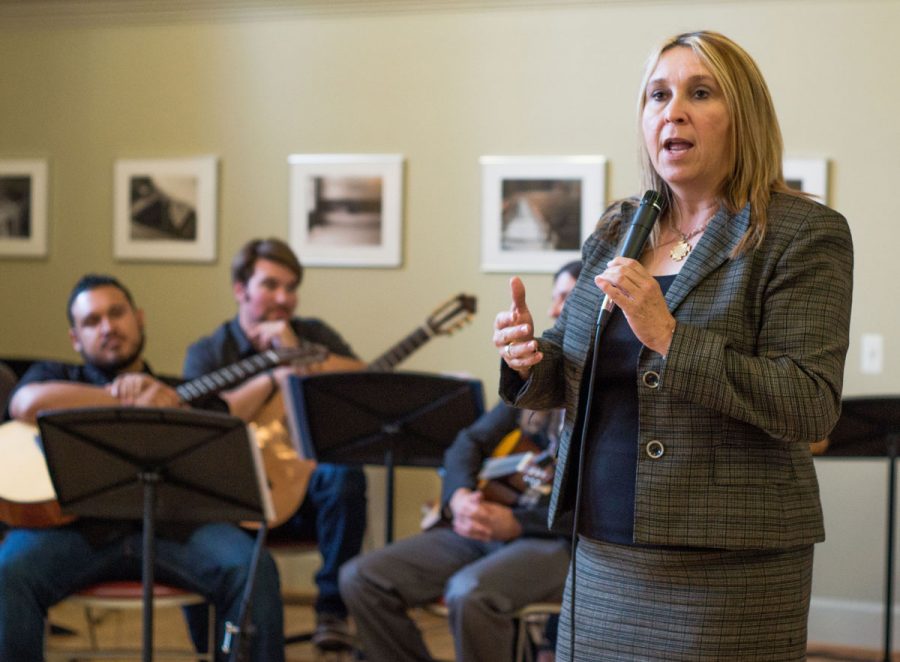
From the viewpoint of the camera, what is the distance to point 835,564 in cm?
453

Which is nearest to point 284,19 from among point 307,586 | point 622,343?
Result: point 307,586

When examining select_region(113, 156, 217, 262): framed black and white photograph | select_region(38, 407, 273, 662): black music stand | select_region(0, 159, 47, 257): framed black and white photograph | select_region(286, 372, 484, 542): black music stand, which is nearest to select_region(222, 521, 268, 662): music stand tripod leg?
select_region(38, 407, 273, 662): black music stand

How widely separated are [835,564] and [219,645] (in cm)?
261

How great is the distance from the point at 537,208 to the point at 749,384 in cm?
350

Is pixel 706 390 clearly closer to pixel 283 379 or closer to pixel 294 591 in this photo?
pixel 283 379

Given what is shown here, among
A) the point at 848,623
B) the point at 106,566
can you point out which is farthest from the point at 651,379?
the point at 848,623

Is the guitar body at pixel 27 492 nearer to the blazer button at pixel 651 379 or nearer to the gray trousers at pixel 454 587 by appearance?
the gray trousers at pixel 454 587

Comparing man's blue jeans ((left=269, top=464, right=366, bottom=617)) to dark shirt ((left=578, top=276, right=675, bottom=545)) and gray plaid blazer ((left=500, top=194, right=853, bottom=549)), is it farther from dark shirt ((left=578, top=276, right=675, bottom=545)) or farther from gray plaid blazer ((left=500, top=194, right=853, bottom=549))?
gray plaid blazer ((left=500, top=194, right=853, bottom=549))

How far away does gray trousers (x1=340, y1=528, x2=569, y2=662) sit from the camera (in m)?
3.00

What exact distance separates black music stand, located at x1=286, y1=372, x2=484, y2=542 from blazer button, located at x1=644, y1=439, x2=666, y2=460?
185 centimetres

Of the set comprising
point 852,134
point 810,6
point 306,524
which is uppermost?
point 810,6

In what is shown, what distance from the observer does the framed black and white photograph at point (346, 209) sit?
4926 millimetres

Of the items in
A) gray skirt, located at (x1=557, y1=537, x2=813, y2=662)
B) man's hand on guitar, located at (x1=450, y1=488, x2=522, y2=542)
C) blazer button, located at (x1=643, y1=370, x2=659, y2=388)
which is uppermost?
blazer button, located at (x1=643, y1=370, x2=659, y2=388)

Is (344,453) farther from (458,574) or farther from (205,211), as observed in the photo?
(205,211)
